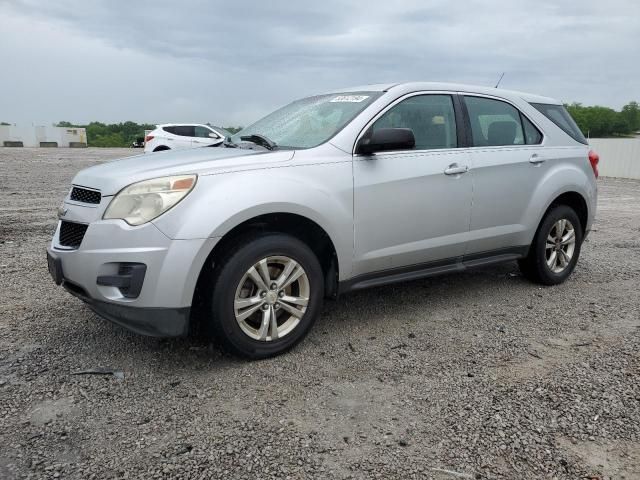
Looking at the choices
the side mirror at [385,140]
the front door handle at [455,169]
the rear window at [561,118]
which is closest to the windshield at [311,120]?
the side mirror at [385,140]

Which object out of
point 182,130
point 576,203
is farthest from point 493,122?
point 182,130

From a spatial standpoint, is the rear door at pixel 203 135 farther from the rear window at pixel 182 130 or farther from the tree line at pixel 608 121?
the tree line at pixel 608 121

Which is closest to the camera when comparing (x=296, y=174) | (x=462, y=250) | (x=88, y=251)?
(x=88, y=251)

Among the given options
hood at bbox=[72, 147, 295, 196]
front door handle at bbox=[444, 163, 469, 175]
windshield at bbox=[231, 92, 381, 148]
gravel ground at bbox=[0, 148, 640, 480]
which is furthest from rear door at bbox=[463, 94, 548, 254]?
hood at bbox=[72, 147, 295, 196]

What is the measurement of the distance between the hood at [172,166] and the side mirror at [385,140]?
0.51 meters

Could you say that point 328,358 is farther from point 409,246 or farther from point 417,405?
point 409,246

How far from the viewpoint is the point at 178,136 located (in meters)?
20.2

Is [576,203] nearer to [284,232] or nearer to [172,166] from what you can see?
[284,232]

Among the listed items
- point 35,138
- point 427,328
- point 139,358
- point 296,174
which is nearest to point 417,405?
A: point 427,328

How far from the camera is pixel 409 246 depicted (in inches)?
153

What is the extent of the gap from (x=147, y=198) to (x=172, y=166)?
27 cm

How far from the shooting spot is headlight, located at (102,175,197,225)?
9.72 ft

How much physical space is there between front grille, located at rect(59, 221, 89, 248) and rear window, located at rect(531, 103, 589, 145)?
3907mm

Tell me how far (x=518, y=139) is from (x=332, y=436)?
3.22 metres
